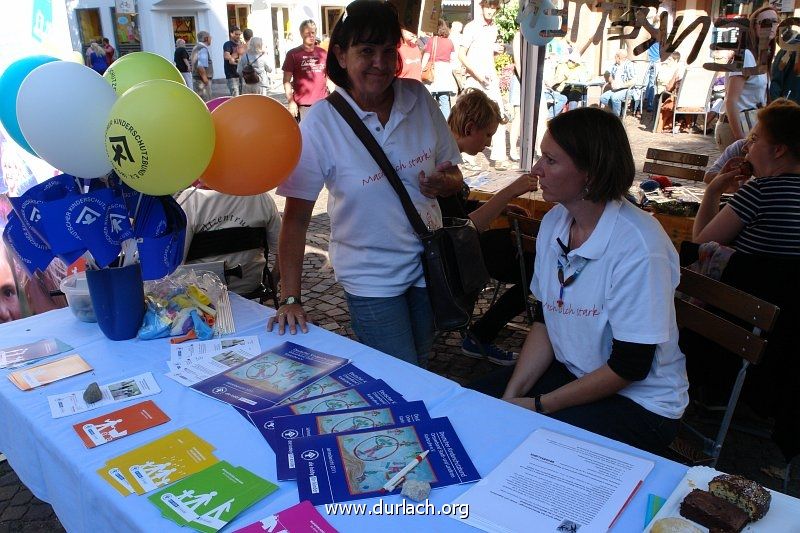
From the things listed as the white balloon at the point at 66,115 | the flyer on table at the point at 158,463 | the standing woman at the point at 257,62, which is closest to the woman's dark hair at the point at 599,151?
the flyer on table at the point at 158,463

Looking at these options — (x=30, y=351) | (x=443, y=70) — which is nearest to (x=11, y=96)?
(x=30, y=351)

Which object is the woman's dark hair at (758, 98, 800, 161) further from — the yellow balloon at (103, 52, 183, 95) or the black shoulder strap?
the yellow balloon at (103, 52, 183, 95)

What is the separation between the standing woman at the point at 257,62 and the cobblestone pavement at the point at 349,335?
729 cm

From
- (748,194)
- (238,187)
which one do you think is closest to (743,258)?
(748,194)

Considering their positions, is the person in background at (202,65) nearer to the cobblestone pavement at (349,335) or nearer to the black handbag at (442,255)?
the cobblestone pavement at (349,335)

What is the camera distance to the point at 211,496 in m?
1.20

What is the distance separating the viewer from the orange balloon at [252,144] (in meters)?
1.83

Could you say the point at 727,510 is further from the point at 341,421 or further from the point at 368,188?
the point at 368,188

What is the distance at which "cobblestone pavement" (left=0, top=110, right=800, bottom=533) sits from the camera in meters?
2.46

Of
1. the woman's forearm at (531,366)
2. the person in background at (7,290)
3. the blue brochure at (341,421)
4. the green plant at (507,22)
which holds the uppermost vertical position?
the green plant at (507,22)

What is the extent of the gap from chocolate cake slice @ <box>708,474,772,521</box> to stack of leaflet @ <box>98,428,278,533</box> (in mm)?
863

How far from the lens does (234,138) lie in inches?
72.1

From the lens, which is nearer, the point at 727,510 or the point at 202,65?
the point at 727,510

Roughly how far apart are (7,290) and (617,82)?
11.1m
